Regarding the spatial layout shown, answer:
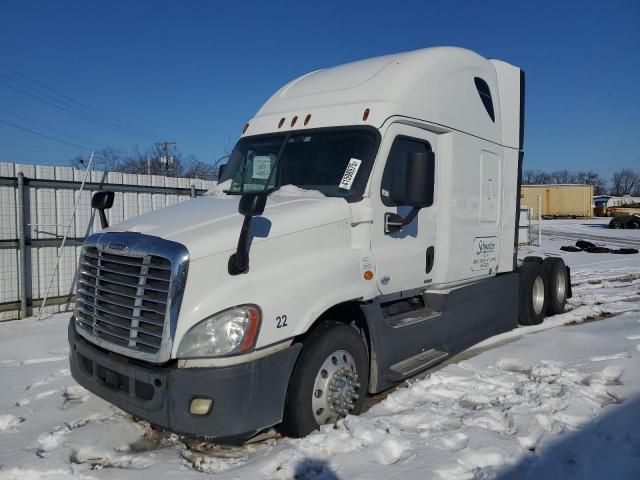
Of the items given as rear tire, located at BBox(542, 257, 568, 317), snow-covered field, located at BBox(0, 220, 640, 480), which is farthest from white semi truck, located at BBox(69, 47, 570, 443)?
rear tire, located at BBox(542, 257, 568, 317)

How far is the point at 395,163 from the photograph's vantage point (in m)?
4.87

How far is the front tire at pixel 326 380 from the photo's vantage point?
12.7 feet

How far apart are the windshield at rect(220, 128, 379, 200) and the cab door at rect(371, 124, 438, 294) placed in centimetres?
17

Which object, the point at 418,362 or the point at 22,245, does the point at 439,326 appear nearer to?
the point at 418,362

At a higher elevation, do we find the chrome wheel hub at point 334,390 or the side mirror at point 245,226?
the side mirror at point 245,226

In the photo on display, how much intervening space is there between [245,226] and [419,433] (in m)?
2.12

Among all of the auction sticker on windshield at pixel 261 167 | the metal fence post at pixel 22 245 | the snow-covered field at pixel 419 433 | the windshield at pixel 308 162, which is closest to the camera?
the snow-covered field at pixel 419 433

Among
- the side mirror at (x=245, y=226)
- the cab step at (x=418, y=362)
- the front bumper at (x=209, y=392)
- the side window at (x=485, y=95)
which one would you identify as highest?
the side window at (x=485, y=95)

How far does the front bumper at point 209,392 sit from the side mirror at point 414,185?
1556mm

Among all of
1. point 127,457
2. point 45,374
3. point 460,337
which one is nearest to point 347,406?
point 127,457

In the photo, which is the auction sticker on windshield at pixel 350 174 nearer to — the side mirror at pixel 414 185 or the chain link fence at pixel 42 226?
the side mirror at pixel 414 185

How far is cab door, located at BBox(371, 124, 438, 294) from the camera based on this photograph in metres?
4.65

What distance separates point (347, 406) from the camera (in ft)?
13.8

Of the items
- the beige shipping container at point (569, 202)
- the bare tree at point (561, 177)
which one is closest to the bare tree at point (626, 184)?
the bare tree at point (561, 177)
